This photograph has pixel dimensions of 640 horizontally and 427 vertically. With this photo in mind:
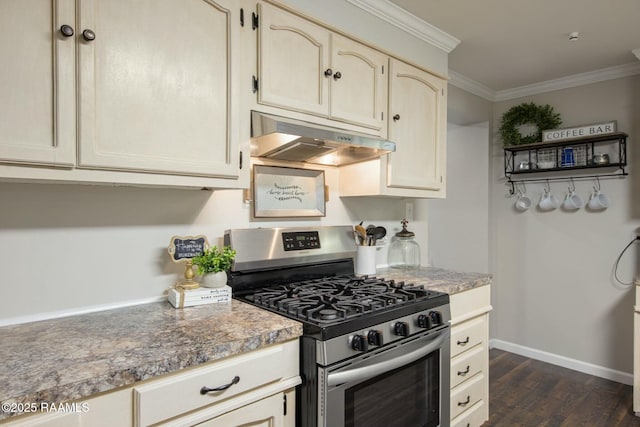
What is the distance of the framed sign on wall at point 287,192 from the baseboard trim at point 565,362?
8.57ft

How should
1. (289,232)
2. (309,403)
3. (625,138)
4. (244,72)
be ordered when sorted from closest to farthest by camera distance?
(309,403)
(244,72)
(289,232)
(625,138)

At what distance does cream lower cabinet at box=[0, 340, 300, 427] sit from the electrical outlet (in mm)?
1554

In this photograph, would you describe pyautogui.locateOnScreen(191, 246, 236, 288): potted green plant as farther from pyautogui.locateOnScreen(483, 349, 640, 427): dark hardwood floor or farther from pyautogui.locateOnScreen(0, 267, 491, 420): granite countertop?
pyautogui.locateOnScreen(483, 349, 640, 427): dark hardwood floor

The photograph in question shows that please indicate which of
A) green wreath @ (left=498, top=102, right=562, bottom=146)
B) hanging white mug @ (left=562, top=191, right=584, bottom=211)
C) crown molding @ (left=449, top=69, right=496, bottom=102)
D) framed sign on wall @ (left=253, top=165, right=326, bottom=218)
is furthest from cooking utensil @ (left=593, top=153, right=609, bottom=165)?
framed sign on wall @ (left=253, top=165, right=326, bottom=218)

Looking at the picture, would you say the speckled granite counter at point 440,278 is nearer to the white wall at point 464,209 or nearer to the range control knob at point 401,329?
the range control knob at point 401,329

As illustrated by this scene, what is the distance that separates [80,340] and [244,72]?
1083mm

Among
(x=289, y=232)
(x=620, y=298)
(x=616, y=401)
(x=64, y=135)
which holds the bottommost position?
(x=616, y=401)

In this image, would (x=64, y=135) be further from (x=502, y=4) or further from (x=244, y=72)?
(x=502, y=4)

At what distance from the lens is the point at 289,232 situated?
6.29 ft

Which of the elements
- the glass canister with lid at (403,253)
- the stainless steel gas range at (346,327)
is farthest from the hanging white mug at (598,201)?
the stainless steel gas range at (346,327)

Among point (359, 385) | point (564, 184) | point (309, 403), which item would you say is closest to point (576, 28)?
point (564, 184)

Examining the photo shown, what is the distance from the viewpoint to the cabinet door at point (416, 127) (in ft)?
6.89

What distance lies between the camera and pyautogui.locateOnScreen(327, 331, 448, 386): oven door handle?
128 cm

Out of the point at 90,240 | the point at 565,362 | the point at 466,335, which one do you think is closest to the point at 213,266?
the point at 90,240
